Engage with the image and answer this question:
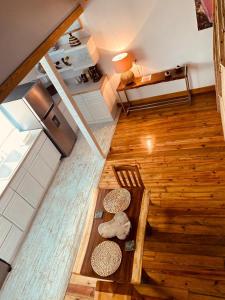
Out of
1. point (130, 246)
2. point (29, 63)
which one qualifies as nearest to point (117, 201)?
point (130, 246)

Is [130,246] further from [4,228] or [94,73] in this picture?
[94,73]

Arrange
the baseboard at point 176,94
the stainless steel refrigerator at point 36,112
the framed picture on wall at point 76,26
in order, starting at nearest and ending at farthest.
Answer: the stainless steel refrigerator at point 36,112 → the framed picture on wall at point 76,26 → the baseboard at point 176,94

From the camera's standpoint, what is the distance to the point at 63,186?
13.3ft

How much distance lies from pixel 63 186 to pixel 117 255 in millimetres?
2157

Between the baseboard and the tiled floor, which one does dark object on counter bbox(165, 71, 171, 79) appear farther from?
the tiled floor

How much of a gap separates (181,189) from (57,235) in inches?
73.8

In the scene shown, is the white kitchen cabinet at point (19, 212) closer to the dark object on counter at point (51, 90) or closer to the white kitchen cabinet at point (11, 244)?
the white kitchen cabinet at point (11, 244)

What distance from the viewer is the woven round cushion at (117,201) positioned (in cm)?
248

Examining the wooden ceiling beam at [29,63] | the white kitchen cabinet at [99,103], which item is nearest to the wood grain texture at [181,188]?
the white kitchen cabinet at [99,103]

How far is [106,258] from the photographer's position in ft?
7.01

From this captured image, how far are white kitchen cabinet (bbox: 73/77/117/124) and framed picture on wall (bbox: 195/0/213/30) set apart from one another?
195 centimetres

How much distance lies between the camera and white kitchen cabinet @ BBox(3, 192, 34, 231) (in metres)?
3.31

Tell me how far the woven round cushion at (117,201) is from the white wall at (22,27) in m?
1.57

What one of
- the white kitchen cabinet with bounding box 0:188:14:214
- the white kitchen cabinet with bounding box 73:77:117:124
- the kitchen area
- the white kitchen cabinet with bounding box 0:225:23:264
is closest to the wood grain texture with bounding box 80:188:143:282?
the kitchen area
